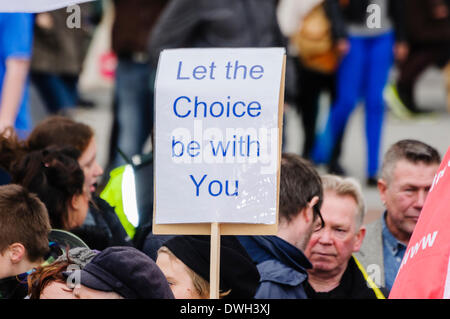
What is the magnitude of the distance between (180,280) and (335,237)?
26.0 inches

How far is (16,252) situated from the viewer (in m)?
3.17

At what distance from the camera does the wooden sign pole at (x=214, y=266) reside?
2.91m

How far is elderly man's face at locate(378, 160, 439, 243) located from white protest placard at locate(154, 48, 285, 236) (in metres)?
0.85

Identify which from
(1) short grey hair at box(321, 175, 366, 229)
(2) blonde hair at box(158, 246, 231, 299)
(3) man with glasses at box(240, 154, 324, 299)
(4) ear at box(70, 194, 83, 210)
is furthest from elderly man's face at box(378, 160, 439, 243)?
(4) ear at box(70, 194, 83, 210)

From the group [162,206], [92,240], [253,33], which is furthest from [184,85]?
[253,33]

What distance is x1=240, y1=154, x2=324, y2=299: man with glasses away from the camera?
313 centimetres

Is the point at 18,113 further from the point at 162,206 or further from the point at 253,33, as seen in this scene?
the point at 162,206

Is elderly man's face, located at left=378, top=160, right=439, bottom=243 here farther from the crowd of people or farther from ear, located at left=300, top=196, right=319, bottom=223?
ear, located at left=300, top=196, right=319, bottom=223

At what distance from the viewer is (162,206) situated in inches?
120

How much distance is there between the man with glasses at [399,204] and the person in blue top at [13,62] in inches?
76.3

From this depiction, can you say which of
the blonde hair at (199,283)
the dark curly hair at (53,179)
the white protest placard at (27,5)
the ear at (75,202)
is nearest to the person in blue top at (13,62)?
the dark curly hair at (53,179)

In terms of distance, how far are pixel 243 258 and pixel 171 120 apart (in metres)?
0.50

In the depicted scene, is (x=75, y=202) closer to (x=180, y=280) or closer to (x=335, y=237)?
(x=180, y=280)

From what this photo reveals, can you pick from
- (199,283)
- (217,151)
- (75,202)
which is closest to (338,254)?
(199,283)
